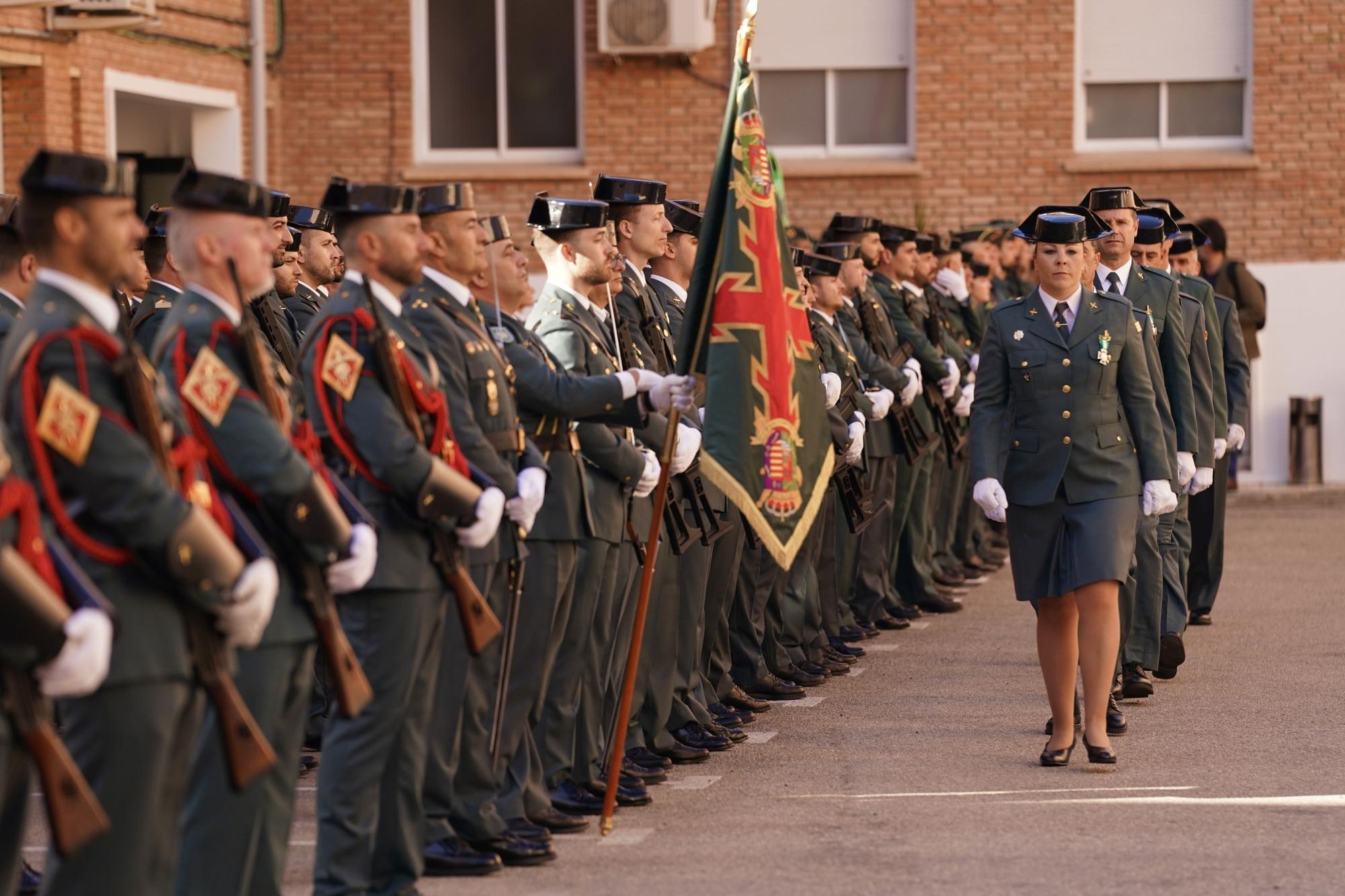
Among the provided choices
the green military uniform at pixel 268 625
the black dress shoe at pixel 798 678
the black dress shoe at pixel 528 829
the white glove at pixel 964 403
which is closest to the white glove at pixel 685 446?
the black dress shoe at pixel 528 829

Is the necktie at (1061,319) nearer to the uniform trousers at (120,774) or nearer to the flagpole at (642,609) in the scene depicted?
the flagpole at (642,609)

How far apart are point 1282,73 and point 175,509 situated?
1629 cm

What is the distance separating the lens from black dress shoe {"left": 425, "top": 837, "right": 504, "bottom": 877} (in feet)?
20.4

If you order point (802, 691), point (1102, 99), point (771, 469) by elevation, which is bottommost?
point (802, 691)

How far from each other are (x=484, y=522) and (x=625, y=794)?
77.9 inches

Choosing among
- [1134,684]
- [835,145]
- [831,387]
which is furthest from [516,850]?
[835,145]

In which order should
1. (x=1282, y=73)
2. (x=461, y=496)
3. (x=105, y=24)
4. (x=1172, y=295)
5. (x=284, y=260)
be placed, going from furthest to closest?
(x=1282, y=73), (x=105, y=24), (x=1172, y=295), (x=284, y=260), (x=461, y=496)

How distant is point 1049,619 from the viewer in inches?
319

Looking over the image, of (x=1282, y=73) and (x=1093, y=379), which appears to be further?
(x=1282, y=73)

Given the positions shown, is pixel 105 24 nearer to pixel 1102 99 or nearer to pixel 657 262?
pixel 657 262

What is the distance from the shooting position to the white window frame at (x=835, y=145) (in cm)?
1938

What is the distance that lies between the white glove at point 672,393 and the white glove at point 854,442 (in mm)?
3649

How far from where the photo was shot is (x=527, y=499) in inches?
243

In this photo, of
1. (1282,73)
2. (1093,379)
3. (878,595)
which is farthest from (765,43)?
(1093,379)
